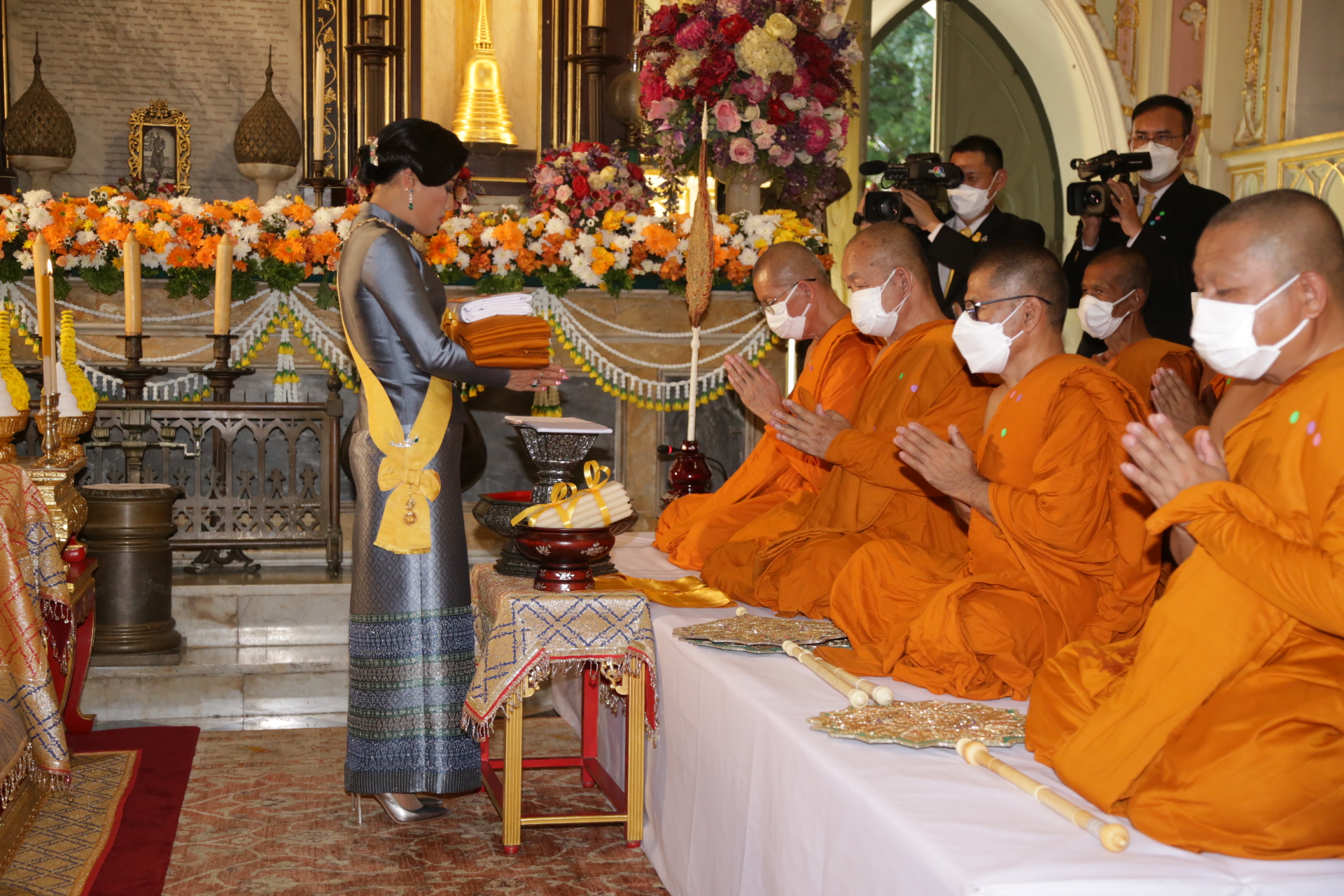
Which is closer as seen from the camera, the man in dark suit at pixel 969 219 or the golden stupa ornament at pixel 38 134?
the man in dark suit at pixel 969 219

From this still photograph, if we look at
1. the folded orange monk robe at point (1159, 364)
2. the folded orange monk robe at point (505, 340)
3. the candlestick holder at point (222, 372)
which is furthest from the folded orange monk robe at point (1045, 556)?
the candlestick holder at point (222, 372)

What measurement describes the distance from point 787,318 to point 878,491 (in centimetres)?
93

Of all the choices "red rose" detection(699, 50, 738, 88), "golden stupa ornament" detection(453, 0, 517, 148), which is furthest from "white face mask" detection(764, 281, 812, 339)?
"golden stupa ornament" detection(453, 0, 517, 148)

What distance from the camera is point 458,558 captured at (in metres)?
3.59

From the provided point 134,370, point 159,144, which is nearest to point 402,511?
point 134,370

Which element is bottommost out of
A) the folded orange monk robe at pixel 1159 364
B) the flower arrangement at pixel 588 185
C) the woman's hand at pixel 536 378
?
the woman's hand at pixel 536 378

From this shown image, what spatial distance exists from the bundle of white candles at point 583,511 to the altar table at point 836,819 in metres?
0.34

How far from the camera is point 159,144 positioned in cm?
811

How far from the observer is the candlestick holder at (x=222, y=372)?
5301 mm

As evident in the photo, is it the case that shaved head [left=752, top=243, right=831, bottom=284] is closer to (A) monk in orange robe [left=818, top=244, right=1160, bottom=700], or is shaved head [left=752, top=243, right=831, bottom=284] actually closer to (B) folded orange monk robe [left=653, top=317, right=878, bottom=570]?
(B) folded orange monk robe [left=653, top=317, right=878, bottom=570]

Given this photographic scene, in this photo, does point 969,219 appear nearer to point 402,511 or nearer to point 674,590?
point 674,590

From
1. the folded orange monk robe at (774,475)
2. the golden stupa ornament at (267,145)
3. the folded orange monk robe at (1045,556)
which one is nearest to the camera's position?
the folded orange monk robe at (1045,556)

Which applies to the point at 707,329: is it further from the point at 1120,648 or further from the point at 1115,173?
the point at 1120,648

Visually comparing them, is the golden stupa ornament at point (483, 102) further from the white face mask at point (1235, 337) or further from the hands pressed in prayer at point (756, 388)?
the white face mask at point (1235, 337)
